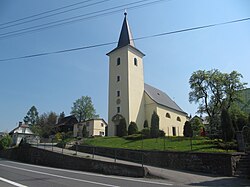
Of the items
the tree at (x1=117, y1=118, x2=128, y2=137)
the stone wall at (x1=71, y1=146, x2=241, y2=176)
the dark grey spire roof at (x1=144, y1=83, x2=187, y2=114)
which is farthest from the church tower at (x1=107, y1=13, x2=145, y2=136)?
the stone wall at (x1=71, y1=146, x2=241, y2=176)

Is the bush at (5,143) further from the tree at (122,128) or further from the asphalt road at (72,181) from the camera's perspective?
the asphalt road at (72,181)

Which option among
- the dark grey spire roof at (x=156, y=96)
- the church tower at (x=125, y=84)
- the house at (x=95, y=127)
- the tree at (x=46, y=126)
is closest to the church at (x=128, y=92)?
the church tower at (x=125, y=84)

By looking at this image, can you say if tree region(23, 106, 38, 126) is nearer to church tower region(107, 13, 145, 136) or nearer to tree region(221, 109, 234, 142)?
church tower region(107, 13, 145, 136)

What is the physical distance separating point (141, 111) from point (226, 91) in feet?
53.9

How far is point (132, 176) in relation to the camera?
13.6 metres

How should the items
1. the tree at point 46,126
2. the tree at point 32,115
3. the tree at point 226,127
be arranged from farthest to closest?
the tree at point 32,115, the tree at point 46,126, the tree at point 226,127

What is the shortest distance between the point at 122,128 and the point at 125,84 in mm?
7845

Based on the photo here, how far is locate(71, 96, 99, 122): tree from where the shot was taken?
7025 centimetres

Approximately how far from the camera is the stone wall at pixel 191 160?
13.8 metres

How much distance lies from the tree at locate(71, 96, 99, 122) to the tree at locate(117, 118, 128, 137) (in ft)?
124

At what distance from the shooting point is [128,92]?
3641cm

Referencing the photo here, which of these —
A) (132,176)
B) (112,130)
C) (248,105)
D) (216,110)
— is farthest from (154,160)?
(248,105)

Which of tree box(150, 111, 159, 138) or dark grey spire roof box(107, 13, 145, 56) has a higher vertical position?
dark grey spire roof box(107, 13, 145, 56)

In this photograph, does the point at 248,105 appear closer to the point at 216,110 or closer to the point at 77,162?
the point at 216,110
